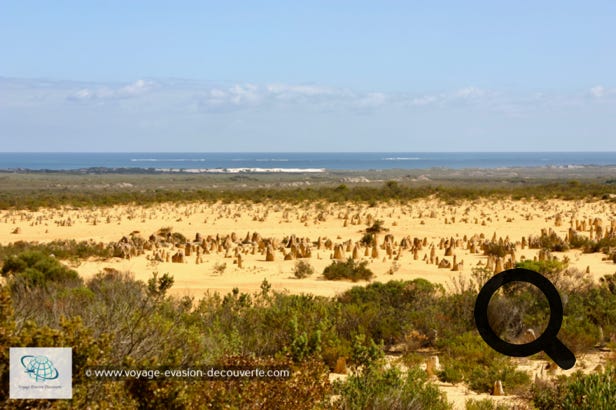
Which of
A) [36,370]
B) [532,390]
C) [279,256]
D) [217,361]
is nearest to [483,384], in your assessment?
[532,390]

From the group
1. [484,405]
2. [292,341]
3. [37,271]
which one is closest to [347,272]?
[37,271]

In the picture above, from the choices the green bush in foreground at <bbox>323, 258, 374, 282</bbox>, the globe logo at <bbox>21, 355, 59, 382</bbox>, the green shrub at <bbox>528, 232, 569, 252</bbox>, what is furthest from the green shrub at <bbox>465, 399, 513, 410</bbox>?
the green shrub at <bbox>528, 232, 569, 252</bbox>

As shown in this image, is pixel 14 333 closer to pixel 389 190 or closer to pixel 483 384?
pixel 483 384

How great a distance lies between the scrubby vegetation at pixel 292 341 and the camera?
429cm

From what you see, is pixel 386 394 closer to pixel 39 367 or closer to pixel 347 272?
pixel 39 367

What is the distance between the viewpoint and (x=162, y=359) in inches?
203

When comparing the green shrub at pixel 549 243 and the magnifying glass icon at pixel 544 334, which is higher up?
the magnifying glass icon at pixel 544 334

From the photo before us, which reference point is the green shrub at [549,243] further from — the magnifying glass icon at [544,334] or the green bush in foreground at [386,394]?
the magnifying glass icon at [544,334]

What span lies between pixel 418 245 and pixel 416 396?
52.5 feet

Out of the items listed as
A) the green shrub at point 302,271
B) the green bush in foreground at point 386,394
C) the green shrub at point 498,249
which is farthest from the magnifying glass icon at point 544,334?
the green shrub at point 498,249

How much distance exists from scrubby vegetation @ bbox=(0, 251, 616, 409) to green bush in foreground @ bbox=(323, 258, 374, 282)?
139 inches

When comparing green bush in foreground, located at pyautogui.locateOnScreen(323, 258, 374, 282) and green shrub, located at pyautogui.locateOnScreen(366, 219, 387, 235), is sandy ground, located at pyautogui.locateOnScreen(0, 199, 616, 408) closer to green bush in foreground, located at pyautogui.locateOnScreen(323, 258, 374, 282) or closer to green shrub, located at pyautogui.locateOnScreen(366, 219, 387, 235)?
green bush in foreground, located at pyautogui.locateOnScreen(323, 258, 374, 282)

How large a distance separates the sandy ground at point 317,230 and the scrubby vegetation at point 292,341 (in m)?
0.91

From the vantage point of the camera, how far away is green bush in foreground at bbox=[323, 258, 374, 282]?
1620cm
